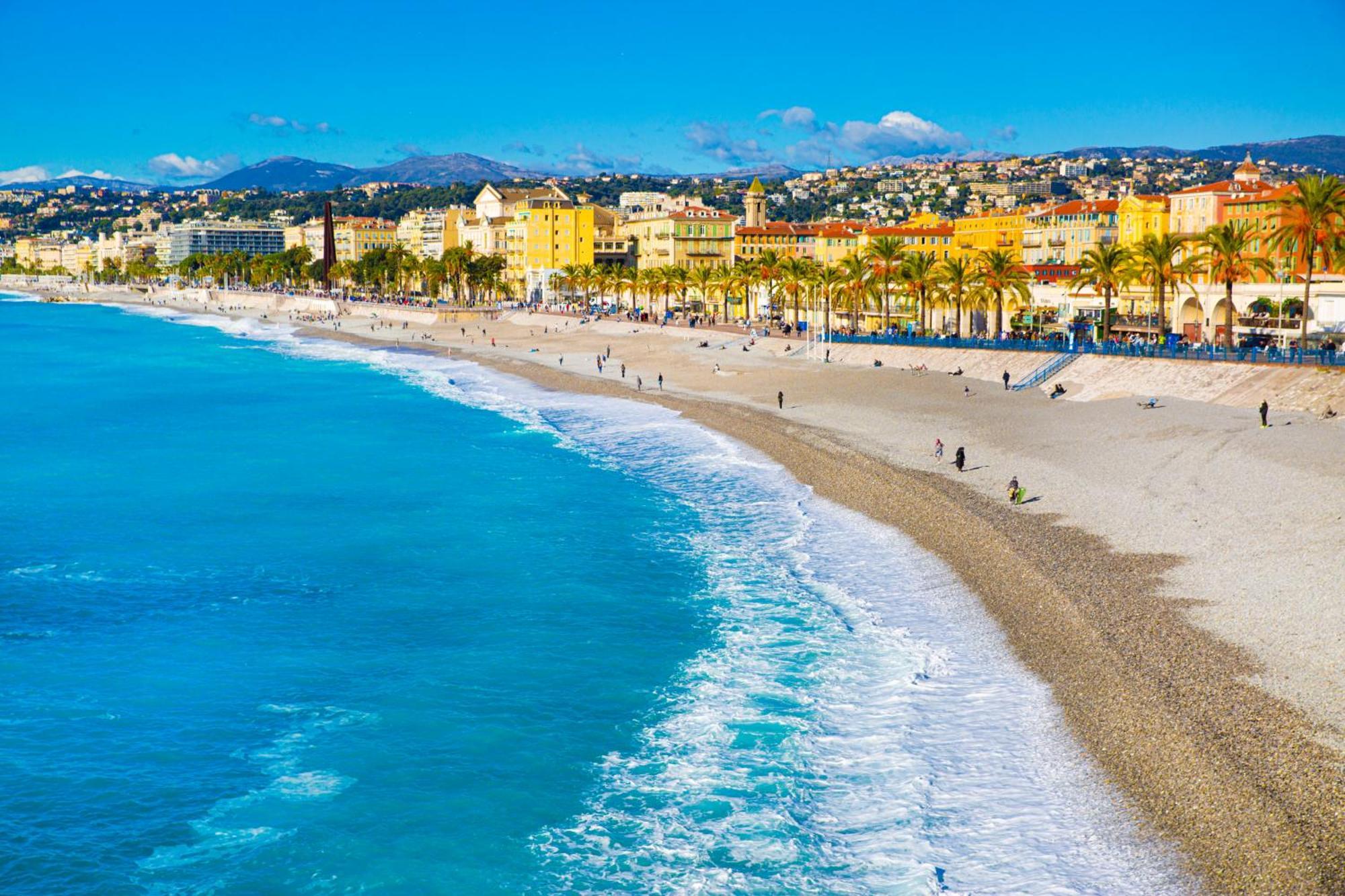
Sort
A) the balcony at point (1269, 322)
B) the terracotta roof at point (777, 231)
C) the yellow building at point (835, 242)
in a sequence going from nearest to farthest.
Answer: the balcony at point (1269, 322) < the yellow building at point (835, 242) < the terracotta roof at point (777, 231)

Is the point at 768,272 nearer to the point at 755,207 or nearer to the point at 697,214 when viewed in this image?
the point at 697,214

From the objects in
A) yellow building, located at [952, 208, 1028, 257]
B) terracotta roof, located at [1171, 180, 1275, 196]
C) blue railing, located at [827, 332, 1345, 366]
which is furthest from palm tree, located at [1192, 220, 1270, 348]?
yellow building, located at [952, 208, 1028, 257]

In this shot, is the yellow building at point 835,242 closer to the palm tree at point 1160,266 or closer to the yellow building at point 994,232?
the yellow building at point 994,232

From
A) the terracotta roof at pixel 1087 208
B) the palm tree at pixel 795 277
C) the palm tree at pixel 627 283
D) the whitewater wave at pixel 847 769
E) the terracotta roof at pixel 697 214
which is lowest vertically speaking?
the whitewater wave at pixel 847 769

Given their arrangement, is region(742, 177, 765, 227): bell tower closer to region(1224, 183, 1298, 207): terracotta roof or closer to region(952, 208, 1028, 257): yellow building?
region(952, 208, 1028, 257): yellow building

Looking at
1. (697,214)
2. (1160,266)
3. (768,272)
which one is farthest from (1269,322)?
(697,214)

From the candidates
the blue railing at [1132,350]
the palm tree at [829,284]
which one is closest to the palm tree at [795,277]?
the palm tree at [829,284]
